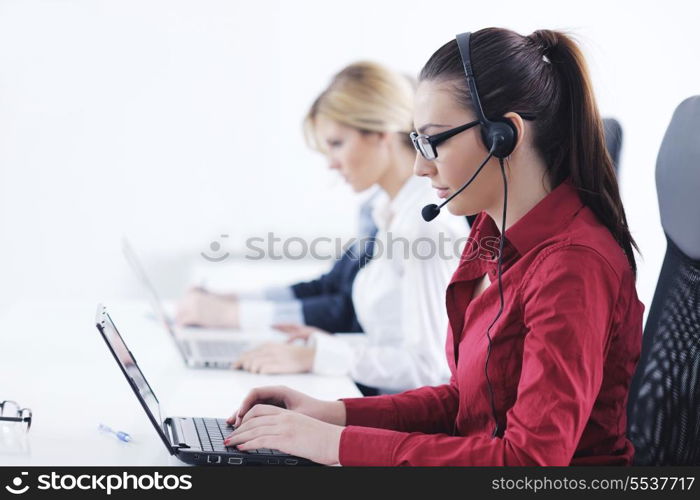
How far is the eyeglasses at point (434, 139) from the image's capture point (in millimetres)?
1045

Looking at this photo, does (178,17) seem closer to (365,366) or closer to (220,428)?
(365,366)

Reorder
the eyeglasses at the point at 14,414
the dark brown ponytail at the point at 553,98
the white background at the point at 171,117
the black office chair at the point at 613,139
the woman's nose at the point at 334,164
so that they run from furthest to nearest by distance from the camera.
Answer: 1. the white background at the point at 171,117
2. the woman's nose at the point at 334,164
3. the black office chair at the point at 613,139
4. the eyeglasses at the point at 14,414
5. the dark brown ponytail at the point at 553,98

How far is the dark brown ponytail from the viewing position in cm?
103

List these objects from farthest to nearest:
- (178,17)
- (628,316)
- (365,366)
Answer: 1. (178,17)
2. (365,366)
3. (628,316)

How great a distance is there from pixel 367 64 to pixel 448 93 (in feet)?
3.60

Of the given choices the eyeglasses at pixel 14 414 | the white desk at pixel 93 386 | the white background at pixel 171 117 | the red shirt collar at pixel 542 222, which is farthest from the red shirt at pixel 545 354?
the white background at pixel 171 117

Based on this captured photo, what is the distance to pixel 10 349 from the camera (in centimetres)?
181

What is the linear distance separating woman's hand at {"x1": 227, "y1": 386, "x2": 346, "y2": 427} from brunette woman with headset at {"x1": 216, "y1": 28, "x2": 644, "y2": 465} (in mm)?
73

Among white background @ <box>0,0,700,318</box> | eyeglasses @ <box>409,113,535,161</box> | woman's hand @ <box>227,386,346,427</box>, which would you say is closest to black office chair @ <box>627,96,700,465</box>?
eyeglasses @ <box>409,113,535,161</box>

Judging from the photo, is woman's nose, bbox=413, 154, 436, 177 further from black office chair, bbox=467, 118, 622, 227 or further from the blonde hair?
the blonde hair

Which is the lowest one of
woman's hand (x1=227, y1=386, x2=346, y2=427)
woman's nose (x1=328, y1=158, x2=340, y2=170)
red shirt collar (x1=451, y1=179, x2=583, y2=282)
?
woman's hand (x1=227, y1=386, x2=346, y2=427)

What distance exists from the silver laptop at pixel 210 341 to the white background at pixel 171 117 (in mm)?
1589

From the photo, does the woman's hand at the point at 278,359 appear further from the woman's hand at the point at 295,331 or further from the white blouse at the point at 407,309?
the woman's hand at the point at 295,331

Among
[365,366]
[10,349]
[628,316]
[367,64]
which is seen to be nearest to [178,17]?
[367,64]
